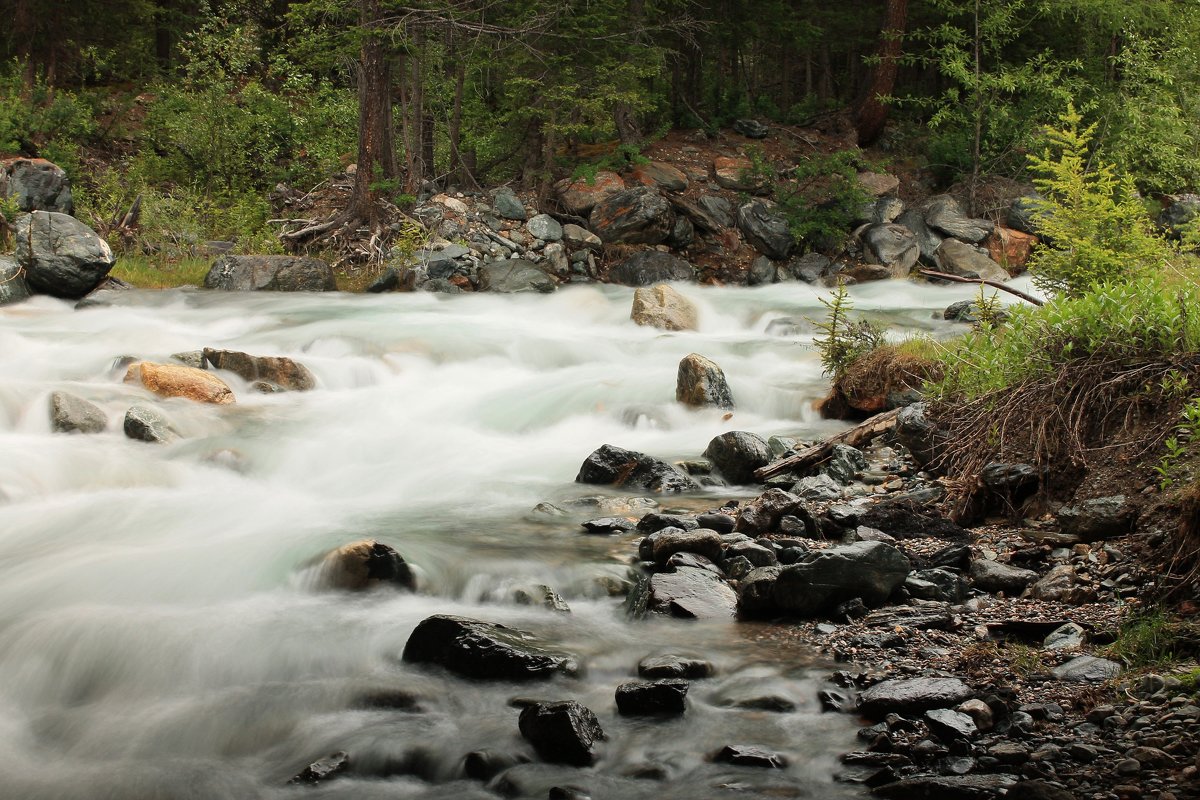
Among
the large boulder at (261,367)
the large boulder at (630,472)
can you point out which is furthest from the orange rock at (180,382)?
the large boulder at (630,472)

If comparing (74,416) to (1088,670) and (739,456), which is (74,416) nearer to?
(739,456)

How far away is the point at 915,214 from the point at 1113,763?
16539 mm

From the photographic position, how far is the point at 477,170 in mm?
19766

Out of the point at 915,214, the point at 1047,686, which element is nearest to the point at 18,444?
the point at 1047,686

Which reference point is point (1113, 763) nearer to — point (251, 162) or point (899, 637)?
point (899, 637)

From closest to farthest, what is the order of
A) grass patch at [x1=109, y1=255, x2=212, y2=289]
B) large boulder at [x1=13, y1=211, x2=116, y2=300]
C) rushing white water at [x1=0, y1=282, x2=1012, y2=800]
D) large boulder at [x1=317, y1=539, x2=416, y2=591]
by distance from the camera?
rushing white water at [x1=0, y1=282, x2=1012, y2=800]
large boulder at [x1=317, y1=539, x2=416, y2=591]
large boulder at [x1=13, y1=211, x2=116, y2=300]
grass patch at [x1=109, y1=255, x2=212, y2=289]

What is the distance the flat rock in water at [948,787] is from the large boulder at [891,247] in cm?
1479

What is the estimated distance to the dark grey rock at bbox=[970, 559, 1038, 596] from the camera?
4949 millimetres

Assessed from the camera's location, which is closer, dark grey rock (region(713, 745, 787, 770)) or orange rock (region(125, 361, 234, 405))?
dark grey rock (region(713, 745, 787, 770))

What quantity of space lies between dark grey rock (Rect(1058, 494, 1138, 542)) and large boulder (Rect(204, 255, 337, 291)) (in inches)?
482

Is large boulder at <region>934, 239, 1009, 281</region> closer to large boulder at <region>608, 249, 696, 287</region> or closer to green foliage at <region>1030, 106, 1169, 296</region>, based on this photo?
large boulder at <region>608, 249, 696, 287</region>

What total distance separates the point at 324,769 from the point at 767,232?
1536cm

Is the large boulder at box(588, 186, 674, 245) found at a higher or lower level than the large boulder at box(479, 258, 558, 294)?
higher

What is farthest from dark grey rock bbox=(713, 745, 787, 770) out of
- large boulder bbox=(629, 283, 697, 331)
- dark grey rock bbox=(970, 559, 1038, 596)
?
large boulder bbox=(629, 283, 697, 331)
